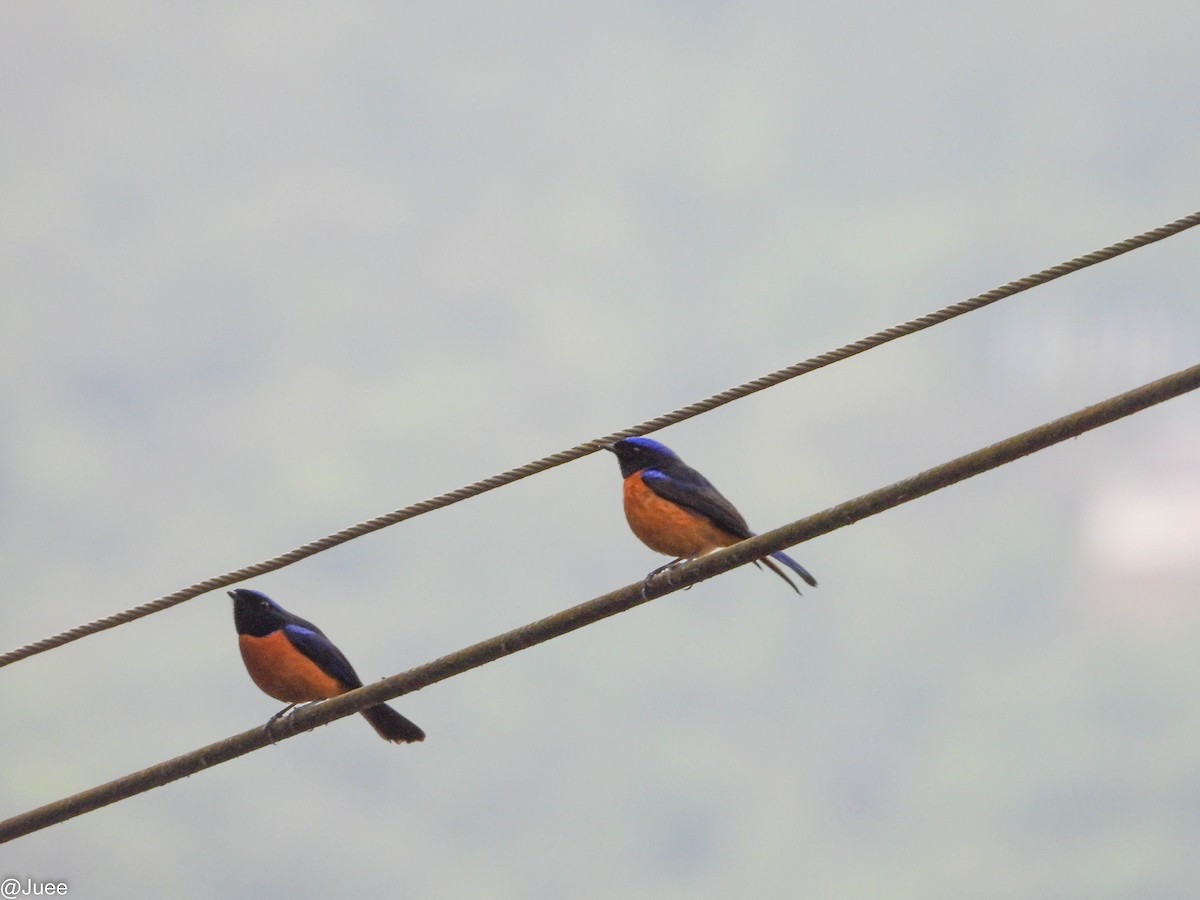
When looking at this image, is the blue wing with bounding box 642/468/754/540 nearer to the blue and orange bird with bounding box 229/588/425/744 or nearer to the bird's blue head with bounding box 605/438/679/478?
the bird's blue head with bounding box 605/438/679/478

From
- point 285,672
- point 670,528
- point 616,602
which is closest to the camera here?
point 616,602

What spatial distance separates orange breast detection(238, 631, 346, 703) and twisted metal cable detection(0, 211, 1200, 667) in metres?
2.14

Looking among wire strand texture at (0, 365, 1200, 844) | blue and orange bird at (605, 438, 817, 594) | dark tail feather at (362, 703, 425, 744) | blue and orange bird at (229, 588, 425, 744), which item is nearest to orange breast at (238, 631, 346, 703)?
blue and orange bird at (229, 588, 425, 744)

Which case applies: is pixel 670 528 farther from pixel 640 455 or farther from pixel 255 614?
pixel 255 614

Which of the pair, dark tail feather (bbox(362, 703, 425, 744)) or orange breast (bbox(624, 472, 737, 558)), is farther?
dark tail feather (bbox(362, 703, 425, 744))

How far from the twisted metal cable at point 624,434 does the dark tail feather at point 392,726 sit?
2393 mm

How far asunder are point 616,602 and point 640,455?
3.09 m

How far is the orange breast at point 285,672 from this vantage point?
850 centimetres

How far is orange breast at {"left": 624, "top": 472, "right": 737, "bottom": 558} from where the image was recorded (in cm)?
790

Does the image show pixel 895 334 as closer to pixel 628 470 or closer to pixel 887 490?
pixel 887 490

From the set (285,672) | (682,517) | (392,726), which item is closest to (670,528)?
(682,517)

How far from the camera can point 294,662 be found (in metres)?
8.55

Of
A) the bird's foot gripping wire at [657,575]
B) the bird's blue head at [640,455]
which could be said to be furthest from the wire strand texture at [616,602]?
the bird's blue head at [640,455]

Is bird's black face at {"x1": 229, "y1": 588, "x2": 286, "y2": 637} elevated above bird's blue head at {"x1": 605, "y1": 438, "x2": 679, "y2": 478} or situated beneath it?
situated beneath
